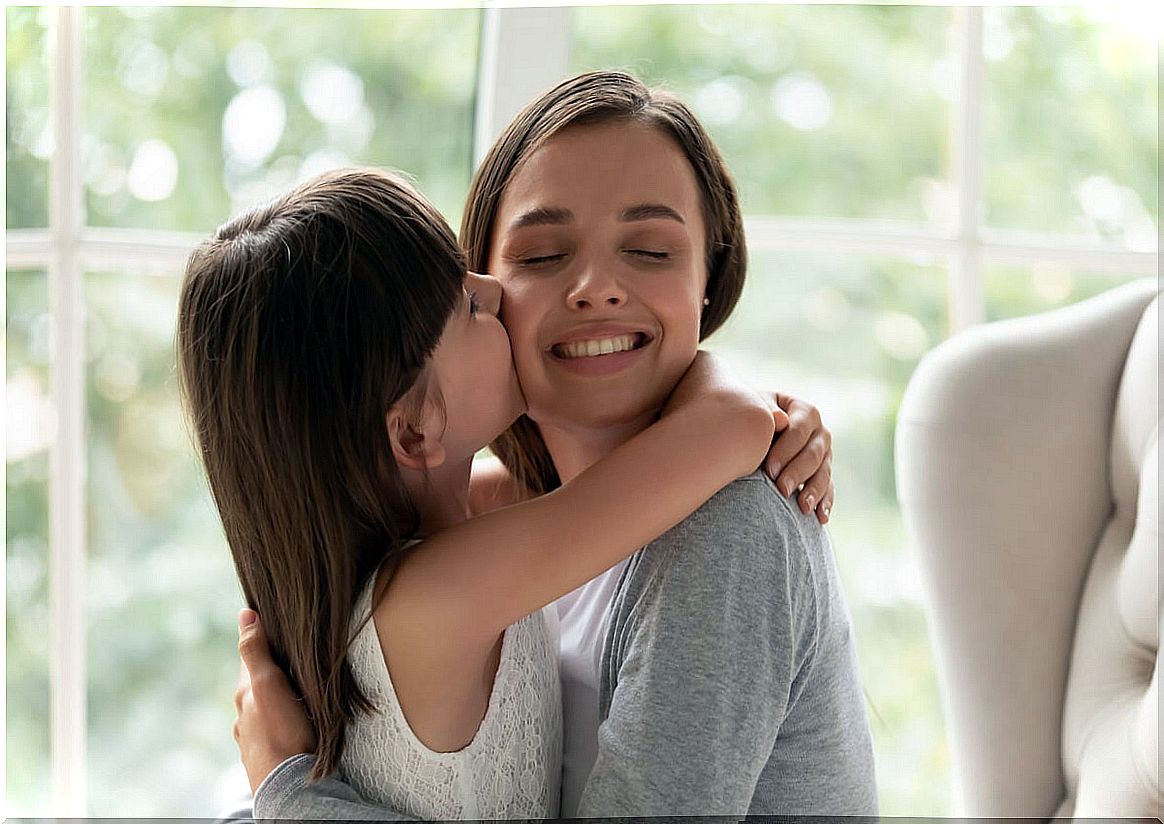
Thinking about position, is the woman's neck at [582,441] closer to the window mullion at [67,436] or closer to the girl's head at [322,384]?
the girl's head at [322,384]

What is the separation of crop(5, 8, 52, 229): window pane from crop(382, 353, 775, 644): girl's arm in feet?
4.20

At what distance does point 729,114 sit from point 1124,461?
0.92 m

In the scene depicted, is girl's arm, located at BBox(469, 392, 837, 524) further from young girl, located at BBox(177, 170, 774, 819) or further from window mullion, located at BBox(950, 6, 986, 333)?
window mullion, located at BBox(950, 6, 986, 333)

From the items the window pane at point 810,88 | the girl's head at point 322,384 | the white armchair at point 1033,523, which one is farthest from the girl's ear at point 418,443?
the window pane at point 810,88

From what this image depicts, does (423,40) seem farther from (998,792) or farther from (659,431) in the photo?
(998,792)

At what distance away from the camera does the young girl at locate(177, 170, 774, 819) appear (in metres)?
1.06

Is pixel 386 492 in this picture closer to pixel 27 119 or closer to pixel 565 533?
pixel 565 533

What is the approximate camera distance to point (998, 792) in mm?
1531

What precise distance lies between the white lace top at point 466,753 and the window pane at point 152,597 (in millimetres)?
1054

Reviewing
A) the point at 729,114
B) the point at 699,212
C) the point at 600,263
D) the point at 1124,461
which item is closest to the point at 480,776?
the point at 600,263

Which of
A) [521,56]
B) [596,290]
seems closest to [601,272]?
[596,290]

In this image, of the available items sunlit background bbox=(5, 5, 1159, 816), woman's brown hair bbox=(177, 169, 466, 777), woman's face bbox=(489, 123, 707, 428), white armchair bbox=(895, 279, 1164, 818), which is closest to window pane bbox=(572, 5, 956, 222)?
sunlit background bbox=(5, 5, 1159, 816)

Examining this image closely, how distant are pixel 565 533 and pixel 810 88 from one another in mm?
1264

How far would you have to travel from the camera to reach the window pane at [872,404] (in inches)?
82.0
